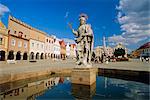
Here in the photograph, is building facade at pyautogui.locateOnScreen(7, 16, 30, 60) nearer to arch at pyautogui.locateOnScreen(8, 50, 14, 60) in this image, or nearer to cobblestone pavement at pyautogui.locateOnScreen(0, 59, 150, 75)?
arch at pyautogui.locateOnScreen(8, 50, 14, 60)

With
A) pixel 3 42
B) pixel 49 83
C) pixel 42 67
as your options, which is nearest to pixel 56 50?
pixel 3 42

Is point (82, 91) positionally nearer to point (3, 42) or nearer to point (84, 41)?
point (84, 41)

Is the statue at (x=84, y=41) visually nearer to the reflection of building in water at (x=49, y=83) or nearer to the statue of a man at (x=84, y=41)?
the statue of a man at (x=84, y=41)

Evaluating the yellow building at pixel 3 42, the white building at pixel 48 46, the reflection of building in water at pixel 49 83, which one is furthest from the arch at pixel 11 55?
the reflection of building in water at pixel 49 83

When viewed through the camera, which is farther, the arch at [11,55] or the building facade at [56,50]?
the building facade at [56,50]

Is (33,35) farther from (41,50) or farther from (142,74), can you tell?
(142,74)

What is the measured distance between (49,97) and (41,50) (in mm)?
52738

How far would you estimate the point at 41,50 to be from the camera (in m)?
59.4

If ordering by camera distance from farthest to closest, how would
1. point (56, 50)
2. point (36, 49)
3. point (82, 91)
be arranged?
point (56, 50) → point (36, 49) → point (82, 91)

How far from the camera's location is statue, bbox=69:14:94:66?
10.4 m

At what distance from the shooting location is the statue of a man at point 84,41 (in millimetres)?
10415

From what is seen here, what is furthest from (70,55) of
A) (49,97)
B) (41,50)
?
(49,97)

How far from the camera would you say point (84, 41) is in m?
10.5

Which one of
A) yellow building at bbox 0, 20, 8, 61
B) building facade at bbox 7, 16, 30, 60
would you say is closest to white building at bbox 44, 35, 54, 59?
building facade at bbox 7, 16, 30, 60
